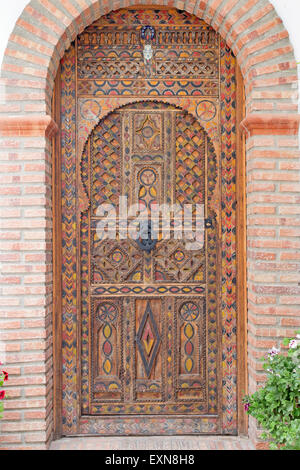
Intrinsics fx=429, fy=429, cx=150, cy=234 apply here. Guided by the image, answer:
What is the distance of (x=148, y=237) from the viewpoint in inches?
132

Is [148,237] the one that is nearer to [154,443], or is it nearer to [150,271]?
[150,271]

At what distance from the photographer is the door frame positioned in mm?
3305

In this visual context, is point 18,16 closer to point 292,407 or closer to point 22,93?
point 22,93

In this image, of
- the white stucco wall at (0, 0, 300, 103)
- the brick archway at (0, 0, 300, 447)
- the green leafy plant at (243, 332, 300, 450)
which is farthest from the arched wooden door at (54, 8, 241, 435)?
the green leafy plant at (243, 332, 300, 450)

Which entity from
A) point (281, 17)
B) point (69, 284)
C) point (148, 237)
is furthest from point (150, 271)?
point (281, 17)

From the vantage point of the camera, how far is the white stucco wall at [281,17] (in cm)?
300

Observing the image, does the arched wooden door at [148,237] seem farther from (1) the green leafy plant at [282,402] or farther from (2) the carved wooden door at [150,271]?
(1) the green leafy plant at [282,402]

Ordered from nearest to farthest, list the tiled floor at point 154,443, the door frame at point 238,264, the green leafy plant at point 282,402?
the green leafy plant at point 282,402
the tiled floor at point 154,443
the door frame at point 238,264

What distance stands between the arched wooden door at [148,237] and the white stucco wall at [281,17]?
1.57 ft

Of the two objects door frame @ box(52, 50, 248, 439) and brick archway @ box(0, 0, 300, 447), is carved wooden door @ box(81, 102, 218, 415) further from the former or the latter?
brick archway @ box(0, 0, 300, 447)

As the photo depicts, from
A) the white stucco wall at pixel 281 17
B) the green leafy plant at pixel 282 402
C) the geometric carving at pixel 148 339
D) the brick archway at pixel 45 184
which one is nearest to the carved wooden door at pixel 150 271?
the geometric carving at pixel 148 339

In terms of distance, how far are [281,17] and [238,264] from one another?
5.96 feet

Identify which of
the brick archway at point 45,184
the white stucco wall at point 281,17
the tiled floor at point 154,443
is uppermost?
the white stucco wall at point 281,17

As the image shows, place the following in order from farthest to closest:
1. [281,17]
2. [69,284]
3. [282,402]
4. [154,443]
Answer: [69,284]
[154,443]
[281,17]
[282,402]
